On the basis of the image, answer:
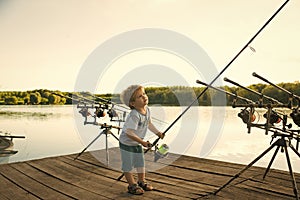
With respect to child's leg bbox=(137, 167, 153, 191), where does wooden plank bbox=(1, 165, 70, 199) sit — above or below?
below

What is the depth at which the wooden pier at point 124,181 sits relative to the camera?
2.76 meters

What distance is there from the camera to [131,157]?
298 centimetres

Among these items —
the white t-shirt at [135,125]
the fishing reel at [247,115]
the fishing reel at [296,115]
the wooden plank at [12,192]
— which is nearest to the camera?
the fishing reel at [296,115]

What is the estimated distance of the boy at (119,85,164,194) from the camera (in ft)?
9.43

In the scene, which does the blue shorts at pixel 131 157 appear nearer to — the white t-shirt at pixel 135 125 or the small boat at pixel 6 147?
the white t-shirt at pixel 135 125

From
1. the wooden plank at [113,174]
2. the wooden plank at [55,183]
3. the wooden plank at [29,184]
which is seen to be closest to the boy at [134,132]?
the wooden plank at [113,174]

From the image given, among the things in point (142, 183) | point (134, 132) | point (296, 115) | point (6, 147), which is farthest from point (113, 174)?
point (6, 147)

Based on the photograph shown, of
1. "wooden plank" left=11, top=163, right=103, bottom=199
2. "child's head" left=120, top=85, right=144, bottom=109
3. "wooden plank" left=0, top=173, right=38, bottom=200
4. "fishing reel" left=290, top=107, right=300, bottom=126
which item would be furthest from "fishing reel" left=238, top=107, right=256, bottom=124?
"wooden plank" left=0, top=173, right=38, bottom=200

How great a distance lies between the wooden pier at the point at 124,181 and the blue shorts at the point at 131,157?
0.26 m

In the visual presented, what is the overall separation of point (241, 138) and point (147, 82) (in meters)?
7.54

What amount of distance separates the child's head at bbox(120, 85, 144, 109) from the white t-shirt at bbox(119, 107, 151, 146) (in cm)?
11

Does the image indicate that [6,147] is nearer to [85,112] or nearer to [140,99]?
[85,112]

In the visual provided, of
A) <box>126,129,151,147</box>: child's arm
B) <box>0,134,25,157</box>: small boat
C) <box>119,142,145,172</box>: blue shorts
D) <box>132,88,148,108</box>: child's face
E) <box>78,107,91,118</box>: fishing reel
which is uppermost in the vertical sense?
<box>132,88,148,108</box>: child's face

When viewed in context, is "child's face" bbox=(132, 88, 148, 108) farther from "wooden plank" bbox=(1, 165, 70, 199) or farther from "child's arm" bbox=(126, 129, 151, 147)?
"wooden plank" bbox=(1, 165, 70, 199)
